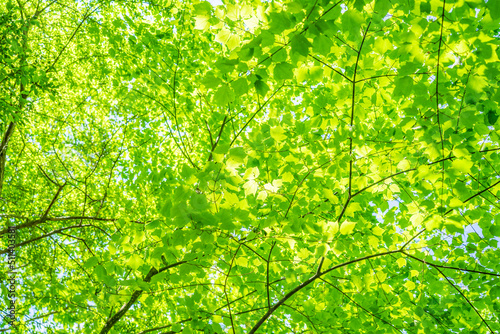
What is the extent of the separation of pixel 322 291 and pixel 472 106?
2107 mm

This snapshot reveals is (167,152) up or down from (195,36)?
down

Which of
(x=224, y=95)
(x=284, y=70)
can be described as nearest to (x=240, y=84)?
(x=224, y=95)

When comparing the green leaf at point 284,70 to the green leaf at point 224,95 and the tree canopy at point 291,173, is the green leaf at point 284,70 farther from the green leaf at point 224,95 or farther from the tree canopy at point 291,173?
the green leaf at point 224,95

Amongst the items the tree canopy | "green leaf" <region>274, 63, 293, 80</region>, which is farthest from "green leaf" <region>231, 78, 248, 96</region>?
"green leaf" <region>274, 63, 293, 80</region>

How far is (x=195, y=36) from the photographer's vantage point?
5.12 meters

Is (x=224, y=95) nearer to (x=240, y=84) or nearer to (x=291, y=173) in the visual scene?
(x=240, y=84)

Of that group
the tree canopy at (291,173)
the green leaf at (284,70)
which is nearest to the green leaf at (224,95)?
the tree canopy at (291,173)

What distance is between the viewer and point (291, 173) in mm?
2654

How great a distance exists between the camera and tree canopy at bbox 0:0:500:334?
1793 mm

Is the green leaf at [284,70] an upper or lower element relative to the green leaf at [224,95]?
upper

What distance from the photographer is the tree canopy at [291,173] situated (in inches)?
70.6

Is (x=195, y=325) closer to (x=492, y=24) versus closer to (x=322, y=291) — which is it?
(x=322, y=291)

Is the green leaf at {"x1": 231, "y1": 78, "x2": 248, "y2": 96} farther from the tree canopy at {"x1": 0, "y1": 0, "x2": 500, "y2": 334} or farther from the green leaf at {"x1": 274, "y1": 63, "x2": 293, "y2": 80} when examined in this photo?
the green leaf at {"x1": 274, "y1": 63, "x2": 293, "y2": 80}

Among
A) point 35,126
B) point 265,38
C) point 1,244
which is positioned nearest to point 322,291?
point 265,38
